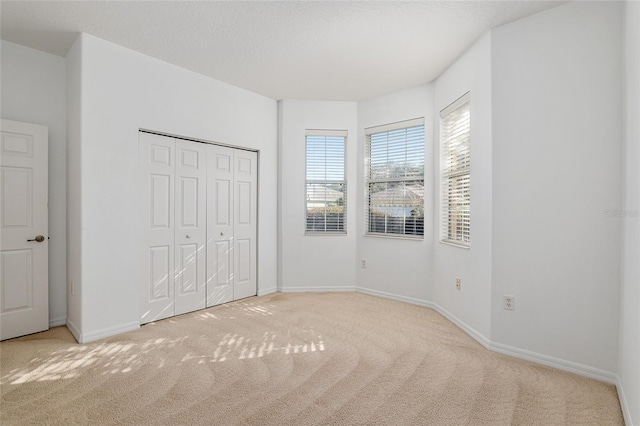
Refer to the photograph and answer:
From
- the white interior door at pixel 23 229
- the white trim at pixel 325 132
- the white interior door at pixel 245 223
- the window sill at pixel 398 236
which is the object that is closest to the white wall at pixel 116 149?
the white interior door at pixel 23 229

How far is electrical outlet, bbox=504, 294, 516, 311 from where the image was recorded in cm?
277

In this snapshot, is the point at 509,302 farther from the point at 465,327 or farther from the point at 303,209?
the point at 303,209

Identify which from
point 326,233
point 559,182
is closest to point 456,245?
point 559,182

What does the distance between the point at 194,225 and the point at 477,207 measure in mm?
3026

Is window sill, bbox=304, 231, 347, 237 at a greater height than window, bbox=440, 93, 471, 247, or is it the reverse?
window, bbox=440, 93, 471, 247

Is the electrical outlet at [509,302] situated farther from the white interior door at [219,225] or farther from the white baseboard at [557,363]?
the white interior door at [219,225]

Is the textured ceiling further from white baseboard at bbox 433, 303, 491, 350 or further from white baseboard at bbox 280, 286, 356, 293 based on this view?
white baseboard at bbox 280, 286, 356, 293

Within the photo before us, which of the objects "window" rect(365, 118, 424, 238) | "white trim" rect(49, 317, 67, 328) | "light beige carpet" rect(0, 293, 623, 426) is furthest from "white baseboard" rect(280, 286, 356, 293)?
"white trim" rect(49, 317, 67, 328)

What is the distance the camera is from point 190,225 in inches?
153

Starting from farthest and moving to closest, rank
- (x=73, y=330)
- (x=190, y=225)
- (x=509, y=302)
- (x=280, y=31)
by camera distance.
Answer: (x=190, y=225), (x=73, y=330), (x=280, y=31), (x=509, y=302)

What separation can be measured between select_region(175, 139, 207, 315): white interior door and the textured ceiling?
39.3 inches

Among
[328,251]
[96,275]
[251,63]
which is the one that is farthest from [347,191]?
[96,275]

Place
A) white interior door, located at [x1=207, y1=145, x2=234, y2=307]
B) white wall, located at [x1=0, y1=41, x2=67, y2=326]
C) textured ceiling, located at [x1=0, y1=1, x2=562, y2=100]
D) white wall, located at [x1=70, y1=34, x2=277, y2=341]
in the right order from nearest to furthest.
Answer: textured ceiling, located at [x1=0, y1=1, x2=562, y2=100]
white wall, located at [x1=70, y1=34, x2=277, y2=341]
white wall, located at [x1=0, y1=41, x2=67, y2=326]
white interior door, located at [x1=207, y1=145, x2=234, y2=307]

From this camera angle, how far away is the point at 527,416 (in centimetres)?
193
